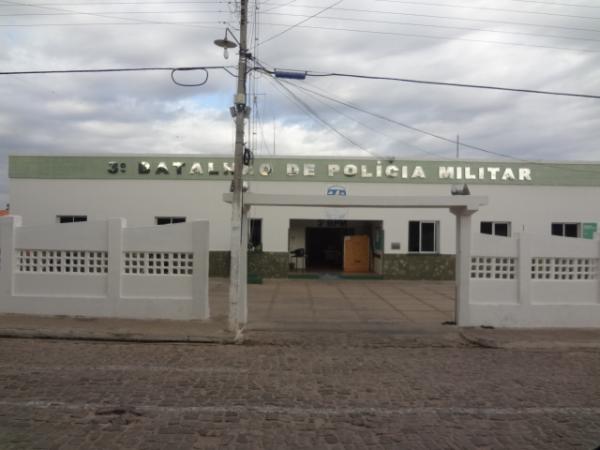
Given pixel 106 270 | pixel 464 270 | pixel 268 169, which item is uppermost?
pixel 268 169

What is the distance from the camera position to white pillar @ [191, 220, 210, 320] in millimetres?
11008

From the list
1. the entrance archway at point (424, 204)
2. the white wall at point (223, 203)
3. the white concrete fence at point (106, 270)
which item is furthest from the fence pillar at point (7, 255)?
the white wall at point (223, 203)

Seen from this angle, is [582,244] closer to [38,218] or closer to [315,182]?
[315,182]

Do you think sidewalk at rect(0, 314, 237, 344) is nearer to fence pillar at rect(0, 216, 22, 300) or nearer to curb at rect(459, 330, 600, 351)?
fence pillar at rect(0, 216, 22, 300)

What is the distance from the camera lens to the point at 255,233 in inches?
878

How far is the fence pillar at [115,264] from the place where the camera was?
11203 mm

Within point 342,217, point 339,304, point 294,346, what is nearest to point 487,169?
point 342,217

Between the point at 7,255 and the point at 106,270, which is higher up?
the point at 7,255

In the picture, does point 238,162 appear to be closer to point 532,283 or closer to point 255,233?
point 532,283

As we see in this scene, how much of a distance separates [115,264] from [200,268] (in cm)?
176

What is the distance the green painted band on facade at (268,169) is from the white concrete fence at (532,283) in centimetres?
1037

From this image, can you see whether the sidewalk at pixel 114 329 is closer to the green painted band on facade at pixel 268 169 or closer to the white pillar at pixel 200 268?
the white pillar at pixel 200 268

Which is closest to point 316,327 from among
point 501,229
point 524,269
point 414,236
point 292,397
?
point 524,269

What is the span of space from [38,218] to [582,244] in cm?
1893
